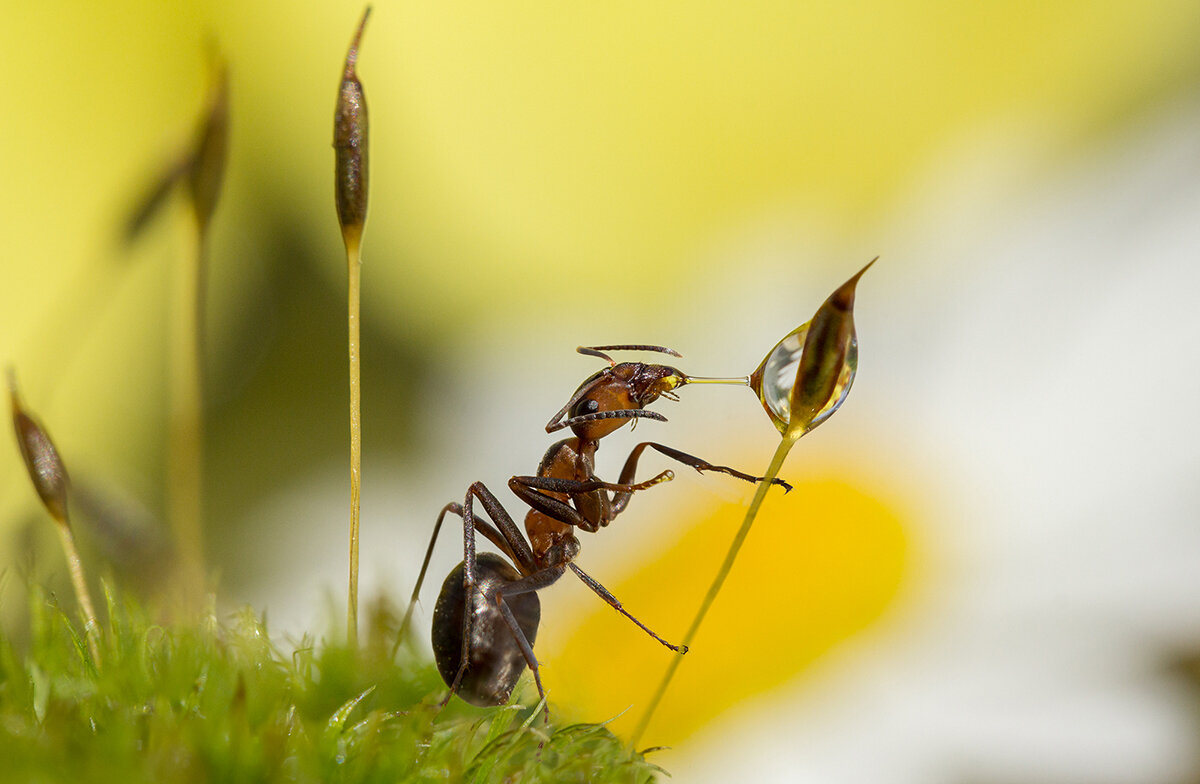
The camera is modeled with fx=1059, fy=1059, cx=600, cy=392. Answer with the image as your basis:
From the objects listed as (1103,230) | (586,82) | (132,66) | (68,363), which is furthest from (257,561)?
(1103,230)

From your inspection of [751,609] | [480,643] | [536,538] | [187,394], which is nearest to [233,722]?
[480,643]

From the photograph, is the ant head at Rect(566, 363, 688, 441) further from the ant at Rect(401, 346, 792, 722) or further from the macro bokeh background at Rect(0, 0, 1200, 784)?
the macro bokeh background at Rect(0, 0, 1200, 784)

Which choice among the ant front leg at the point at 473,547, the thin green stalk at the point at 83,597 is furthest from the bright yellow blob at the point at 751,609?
the thin green stalk at the point at 83,597

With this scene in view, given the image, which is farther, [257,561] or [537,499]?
[257,561]

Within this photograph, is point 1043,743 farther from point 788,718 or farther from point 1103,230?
point 1103,230

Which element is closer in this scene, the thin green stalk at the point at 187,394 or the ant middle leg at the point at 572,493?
the ant middle leg at the point at 572,493

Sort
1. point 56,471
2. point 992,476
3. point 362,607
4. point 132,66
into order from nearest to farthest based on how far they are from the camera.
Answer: point 56,471 → point 362,607 → point 992,476 → point 132,66

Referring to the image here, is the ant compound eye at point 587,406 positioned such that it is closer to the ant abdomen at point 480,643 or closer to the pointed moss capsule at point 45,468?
the ant abdomen at point 480,643
